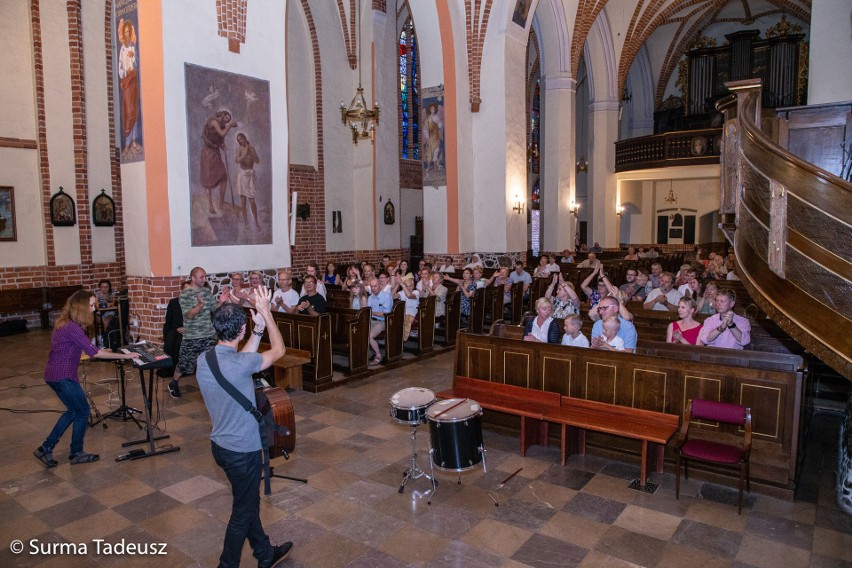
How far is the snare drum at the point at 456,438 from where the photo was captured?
451 centimetres

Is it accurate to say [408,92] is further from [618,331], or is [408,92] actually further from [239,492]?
[239,492]

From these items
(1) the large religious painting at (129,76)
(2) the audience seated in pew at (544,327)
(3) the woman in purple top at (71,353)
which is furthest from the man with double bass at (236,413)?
(1) the large religious painting at (129,76)

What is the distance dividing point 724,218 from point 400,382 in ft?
16.4

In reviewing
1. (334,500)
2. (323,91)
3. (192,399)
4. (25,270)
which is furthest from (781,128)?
(25,270)

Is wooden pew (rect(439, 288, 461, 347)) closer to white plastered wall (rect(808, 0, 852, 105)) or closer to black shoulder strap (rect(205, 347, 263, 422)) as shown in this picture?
white plastered wall (rect(808, 0, 852, 105))

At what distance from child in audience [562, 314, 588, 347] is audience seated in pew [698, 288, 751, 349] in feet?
4.25

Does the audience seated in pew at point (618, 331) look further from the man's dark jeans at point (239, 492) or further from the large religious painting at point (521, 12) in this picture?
the large religious painting at point (521, 12)

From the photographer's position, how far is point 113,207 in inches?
547

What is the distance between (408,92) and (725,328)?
18.1m

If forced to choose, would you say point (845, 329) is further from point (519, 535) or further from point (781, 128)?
point (781, 128)

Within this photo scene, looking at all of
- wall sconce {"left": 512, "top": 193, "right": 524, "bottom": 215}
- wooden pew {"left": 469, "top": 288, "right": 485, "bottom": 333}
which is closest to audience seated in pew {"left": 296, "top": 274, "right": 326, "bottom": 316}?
wooden pew {"left": 469, "top": 288, "right": 485, "bottom": 333}

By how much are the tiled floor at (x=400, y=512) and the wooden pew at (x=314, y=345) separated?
1846 millimetres

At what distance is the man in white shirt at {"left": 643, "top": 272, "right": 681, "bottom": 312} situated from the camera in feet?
29.1

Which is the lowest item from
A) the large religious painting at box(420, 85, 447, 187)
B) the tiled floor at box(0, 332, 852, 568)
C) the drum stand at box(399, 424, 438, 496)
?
the tiled floor at box(0, 332, 852, 568)
